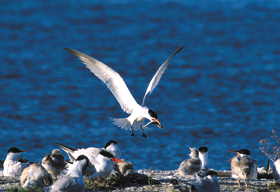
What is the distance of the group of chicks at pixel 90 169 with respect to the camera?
6137mm

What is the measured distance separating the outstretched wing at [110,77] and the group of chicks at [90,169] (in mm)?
1492

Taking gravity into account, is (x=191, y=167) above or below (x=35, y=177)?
above

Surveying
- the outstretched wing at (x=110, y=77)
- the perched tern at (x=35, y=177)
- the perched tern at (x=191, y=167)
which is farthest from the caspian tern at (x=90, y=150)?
the perched tern at (x=35, y=177)

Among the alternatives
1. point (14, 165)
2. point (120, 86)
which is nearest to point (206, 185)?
point (14, 165)

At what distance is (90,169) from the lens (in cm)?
698

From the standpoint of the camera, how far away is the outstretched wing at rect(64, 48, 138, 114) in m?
9.26

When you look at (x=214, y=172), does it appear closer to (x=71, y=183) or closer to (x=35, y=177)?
(x=71, y=183)

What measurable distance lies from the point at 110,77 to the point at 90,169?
2.88 m

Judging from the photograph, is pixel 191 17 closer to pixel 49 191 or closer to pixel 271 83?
pixel 271 83

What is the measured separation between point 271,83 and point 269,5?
24.1 meters

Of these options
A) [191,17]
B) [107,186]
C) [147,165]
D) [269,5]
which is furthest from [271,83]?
[269,5]

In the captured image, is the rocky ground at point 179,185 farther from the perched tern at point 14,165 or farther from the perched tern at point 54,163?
the perched tern at point 54,163

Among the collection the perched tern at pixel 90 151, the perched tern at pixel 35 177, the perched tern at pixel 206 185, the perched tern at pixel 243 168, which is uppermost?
the perched tern at pixel 90 151

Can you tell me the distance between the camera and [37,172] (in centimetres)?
620
